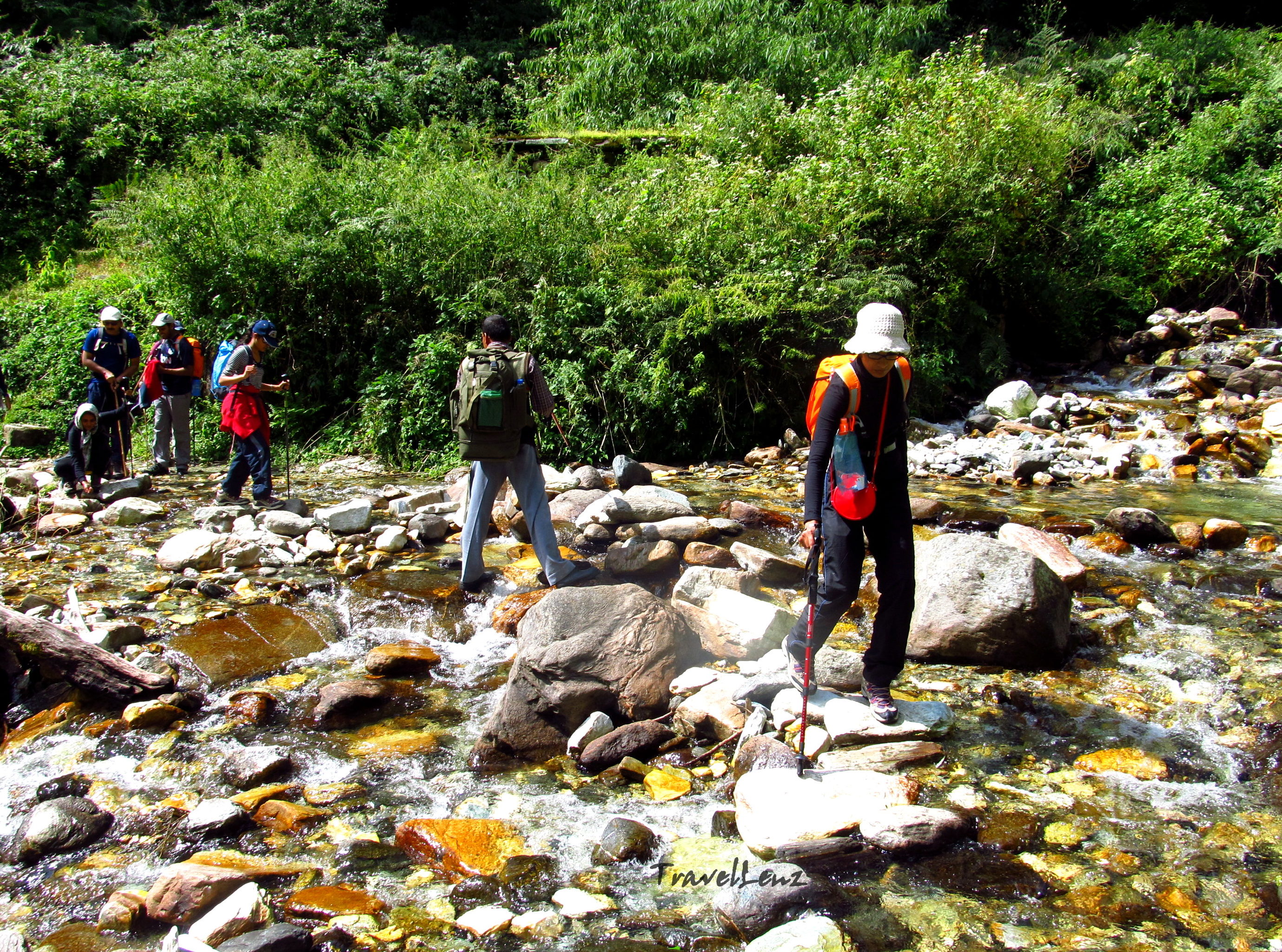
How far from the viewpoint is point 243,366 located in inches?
326

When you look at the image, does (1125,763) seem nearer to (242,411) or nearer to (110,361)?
(242,411)

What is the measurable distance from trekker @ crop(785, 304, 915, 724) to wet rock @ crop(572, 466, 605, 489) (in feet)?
18.4

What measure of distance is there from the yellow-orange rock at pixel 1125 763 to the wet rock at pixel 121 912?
3906 millimetres

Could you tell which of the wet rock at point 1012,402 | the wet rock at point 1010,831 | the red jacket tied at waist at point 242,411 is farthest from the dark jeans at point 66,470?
the wet rock at point 1012,402

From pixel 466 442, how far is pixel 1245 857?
15.8 feet

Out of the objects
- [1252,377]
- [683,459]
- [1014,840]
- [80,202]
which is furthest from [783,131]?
[80,202]

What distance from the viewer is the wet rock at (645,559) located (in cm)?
701

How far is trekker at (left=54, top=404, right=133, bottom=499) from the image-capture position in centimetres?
908

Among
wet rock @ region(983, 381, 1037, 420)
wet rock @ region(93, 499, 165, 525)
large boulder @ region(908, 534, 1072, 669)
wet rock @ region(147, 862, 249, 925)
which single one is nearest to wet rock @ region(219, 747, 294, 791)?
wet rock @ region(147, 862, 249, 925)

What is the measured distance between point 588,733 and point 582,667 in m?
0.38

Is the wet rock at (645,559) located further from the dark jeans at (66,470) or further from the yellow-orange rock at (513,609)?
the dark jeans at (66,470)

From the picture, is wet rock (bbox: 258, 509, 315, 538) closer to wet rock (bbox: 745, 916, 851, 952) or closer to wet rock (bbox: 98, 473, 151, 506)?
wet rock (bbox: 98, 473, 151, 506)

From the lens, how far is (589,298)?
38.3 ft

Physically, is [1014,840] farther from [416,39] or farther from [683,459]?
[416,39]
